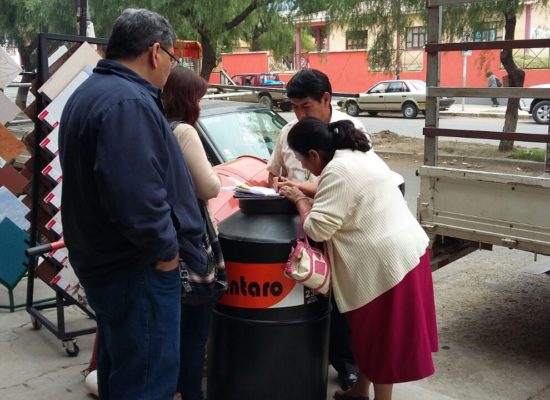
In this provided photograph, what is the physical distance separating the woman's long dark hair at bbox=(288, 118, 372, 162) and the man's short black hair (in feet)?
1.44

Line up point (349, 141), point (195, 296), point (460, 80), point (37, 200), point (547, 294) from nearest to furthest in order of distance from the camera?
point (195, 296), point (349, 141), point (37, 200), point (547, 294), point (460, 80)

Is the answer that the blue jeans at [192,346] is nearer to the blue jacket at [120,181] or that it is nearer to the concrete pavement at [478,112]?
the blue jacket at [120,181]

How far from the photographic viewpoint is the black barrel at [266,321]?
9.77 ft

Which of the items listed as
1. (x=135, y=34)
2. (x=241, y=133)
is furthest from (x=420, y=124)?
(x=135, y=34)

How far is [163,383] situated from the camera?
2568 mm

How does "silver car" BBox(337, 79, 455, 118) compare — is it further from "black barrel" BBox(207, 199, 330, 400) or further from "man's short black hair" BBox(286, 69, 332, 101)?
"black barrel" BBox(207, 199, 330, 400)

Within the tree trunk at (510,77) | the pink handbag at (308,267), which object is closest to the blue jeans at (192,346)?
the pink handbag at (308,267)

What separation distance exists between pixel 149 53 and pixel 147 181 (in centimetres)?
53

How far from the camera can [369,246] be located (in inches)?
117

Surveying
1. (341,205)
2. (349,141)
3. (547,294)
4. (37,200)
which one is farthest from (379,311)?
(547,294)

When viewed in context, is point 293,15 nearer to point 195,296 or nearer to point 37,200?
point 37,200

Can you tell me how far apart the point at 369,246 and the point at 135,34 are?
4.35ft

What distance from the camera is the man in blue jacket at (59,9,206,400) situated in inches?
89.8

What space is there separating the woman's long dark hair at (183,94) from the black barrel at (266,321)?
0.50 m
